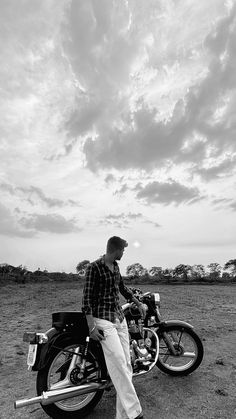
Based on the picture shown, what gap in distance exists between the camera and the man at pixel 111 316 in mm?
3896

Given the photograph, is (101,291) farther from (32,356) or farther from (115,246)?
(32,356)

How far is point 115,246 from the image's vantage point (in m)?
4.33

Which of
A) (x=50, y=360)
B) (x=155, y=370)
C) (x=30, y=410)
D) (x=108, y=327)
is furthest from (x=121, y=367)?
(x=155, y=370)

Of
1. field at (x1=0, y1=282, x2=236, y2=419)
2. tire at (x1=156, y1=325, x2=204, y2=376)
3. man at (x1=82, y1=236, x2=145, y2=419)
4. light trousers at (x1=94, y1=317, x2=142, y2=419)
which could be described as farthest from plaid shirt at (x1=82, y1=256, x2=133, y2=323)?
tire at (x1=156, y1=325, x2=204, y2=376)

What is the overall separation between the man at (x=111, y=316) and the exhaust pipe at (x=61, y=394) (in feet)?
1.22

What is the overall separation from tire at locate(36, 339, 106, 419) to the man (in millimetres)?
364

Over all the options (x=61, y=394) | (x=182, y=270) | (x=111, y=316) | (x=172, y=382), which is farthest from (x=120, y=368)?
(x=182, y=270)

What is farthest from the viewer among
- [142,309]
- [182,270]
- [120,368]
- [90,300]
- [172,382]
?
[182,270]

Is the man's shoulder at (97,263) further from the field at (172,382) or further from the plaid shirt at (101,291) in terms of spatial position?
the field at (172,382)

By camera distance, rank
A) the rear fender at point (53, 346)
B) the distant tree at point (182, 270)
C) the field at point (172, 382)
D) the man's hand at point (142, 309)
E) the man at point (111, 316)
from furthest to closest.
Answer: the distant tree at point (182, 270), the man's hand at point (142, 309), the field at point (172, 382), the rear fender at point (53, 346), the man at point (111, 316)

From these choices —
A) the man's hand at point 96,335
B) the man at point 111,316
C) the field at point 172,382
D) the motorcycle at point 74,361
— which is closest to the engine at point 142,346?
the motorcycle at point 74,361

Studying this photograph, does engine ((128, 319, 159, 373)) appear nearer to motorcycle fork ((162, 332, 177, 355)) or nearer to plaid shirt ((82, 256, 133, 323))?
motorcycle fork ((162, 332, 177, 355))

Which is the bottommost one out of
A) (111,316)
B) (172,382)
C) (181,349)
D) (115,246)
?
(172,382)

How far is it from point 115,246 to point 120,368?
145cm
